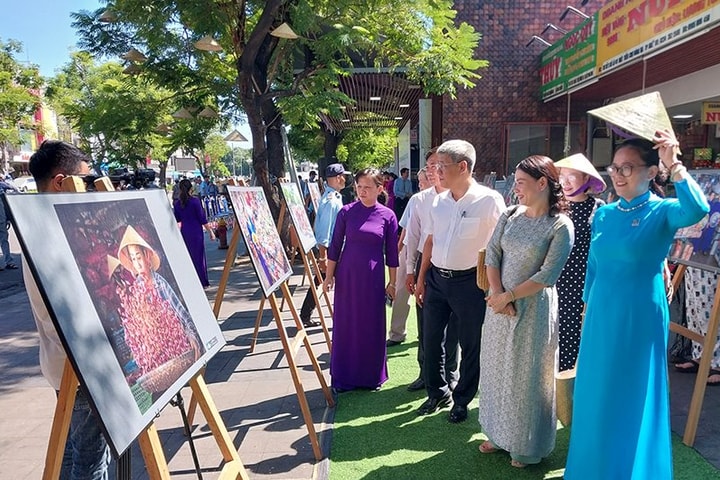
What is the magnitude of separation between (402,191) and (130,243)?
12.0 metres

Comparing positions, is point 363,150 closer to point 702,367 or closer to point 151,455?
point 702,367

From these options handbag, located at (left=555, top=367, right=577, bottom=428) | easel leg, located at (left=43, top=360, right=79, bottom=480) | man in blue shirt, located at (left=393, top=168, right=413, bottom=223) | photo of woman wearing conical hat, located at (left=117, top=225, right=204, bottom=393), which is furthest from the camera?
man in blue shirt, located at (left=393, top=168, right=413, bottom=223)

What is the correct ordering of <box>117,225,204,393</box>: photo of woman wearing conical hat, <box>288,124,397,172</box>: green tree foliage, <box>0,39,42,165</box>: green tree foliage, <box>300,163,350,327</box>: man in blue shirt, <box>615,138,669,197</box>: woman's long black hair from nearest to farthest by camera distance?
<box>117,225,204,393</box>: photo of woman wearing conical hat → <box>615,138,669,197</box>: woman's long black hair → <box>300,163,350,327</box>: man in blue shirt → <box>0,39,42,165</box>: green tree foliage → <box>288,124,397,172</box>: green tree foliage

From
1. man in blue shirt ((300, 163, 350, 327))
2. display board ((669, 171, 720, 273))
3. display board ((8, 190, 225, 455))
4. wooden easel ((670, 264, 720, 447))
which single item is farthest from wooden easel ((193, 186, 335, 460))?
display board ((669, 171, 720, 273))

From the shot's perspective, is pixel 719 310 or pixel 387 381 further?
pixel 387 381

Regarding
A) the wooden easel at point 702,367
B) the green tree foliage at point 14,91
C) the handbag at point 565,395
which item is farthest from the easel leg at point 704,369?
the green tree foliage at point 14,91

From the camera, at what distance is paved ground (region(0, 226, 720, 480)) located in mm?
3059

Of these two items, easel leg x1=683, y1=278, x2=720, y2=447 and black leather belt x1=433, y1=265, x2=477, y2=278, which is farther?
black leather belt x1=433, y1=265, x2=477, y2=278

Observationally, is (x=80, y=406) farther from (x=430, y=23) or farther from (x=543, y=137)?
(x=543, y=137)

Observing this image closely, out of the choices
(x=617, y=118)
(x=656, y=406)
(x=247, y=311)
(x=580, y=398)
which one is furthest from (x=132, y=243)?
(x=247, y=311)

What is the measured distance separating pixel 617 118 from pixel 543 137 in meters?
10.8

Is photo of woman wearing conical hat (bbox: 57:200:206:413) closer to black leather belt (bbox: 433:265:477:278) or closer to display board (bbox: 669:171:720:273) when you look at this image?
black leather belt (bbox: 433:265:477:278)

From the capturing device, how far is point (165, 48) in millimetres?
8609

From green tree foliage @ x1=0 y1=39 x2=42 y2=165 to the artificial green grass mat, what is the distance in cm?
2430
